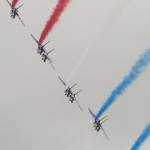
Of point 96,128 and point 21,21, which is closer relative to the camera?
point 21,21

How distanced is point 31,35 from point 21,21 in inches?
71.9

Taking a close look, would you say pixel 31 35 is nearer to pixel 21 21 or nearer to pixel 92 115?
pixel 21 21

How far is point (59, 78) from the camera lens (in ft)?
297

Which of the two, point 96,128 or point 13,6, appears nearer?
point 13,6

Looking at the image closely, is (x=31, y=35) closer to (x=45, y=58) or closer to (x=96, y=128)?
(x=45, y=58)

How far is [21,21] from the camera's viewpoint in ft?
290

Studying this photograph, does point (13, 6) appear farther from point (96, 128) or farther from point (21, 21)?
point (96, 128)

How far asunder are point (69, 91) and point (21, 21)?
9.78 meters

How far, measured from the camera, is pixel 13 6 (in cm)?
8719

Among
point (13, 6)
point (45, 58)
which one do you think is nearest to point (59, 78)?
point (45, 58)

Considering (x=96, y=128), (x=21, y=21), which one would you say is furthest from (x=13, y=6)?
(x=96, y=128)

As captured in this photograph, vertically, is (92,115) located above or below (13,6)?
below

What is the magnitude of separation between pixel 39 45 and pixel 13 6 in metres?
5.39

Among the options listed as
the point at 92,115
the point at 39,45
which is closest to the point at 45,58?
the point at 39,45
